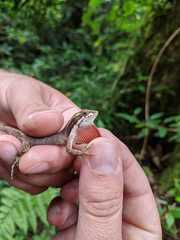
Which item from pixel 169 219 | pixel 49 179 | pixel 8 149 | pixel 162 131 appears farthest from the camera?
pixel 162 131

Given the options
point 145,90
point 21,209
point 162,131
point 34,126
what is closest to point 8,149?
point 34,126

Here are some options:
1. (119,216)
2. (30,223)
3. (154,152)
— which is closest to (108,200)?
(119,216)

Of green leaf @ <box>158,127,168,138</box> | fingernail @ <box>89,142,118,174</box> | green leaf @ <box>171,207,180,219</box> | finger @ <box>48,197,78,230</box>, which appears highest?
fingernail @ <box>89,142,118,174</box>

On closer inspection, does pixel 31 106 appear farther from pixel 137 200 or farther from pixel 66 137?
pixel 137 200

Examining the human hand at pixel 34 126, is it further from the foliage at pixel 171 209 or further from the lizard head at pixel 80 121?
the foliage at pixel 171 209

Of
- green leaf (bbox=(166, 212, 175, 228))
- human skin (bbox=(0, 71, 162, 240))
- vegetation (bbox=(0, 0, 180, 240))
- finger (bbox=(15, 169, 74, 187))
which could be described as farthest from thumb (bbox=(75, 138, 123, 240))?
vegetation (bbox=(0, 0, 180, 240))

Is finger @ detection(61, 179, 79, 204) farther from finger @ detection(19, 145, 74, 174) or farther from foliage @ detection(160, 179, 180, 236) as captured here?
foliage @ detection(160, 179, 180, 236)
